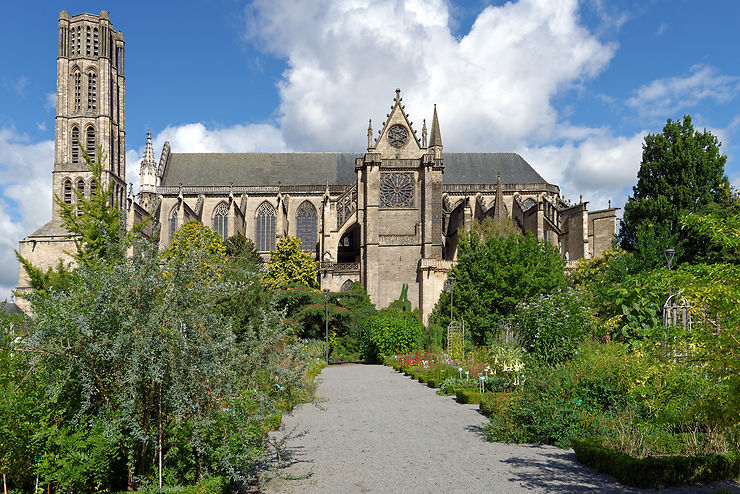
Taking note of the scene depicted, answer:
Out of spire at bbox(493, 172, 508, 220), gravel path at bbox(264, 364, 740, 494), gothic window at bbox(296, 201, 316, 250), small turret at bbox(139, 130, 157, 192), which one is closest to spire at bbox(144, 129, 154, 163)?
small turret at bbox(139, 130, 157, 192)

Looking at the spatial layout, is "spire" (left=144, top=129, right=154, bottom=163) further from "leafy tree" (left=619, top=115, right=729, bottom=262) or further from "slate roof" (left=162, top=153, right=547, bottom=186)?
"leafy tree" (left=619, top=115, right=729, bottom=262)

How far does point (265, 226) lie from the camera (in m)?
54.7

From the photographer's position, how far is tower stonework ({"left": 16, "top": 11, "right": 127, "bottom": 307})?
50188mm

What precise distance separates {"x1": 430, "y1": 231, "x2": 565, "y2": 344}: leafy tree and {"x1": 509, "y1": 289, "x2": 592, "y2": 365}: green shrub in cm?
1794

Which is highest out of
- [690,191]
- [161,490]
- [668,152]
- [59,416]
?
[668,152]

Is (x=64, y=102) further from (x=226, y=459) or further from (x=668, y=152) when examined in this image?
(x=226, y=459)

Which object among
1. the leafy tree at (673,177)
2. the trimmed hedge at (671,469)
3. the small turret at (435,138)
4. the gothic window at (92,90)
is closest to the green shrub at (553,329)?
the trimmed hedge at (671,469)

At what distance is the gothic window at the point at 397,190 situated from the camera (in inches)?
1861

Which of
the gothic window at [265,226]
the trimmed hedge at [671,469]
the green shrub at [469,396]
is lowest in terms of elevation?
the green shrub at [469,396]

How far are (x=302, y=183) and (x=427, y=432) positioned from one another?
47.1m

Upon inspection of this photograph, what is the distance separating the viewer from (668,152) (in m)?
36.8

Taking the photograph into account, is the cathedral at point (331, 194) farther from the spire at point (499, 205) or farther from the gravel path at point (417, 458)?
the gravel path at point (417, 458)

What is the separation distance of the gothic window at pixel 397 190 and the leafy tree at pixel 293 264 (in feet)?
24.9

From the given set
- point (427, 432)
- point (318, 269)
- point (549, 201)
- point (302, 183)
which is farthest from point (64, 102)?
point (427, 432)
